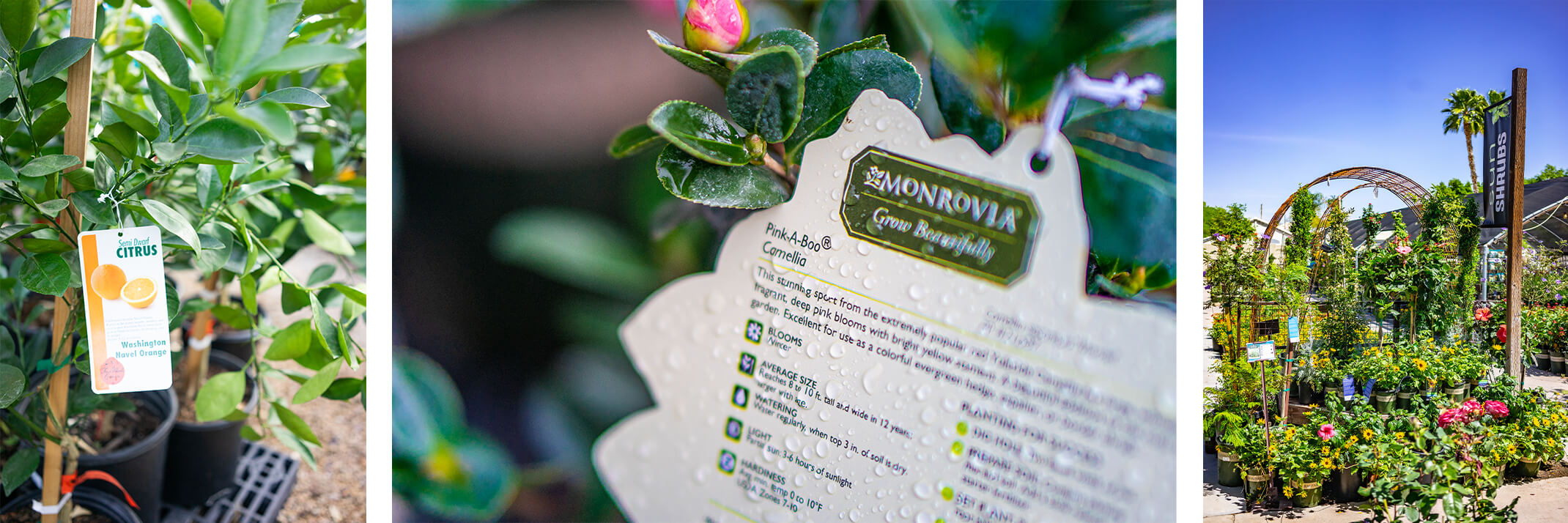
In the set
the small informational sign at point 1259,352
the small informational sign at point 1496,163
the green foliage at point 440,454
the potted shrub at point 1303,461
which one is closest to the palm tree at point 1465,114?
the small informational sign at point 1496,163

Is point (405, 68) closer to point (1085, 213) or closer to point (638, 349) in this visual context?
point (638, 349)

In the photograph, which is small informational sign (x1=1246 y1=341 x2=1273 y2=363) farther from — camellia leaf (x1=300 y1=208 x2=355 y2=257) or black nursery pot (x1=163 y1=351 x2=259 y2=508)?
black nursery pot (x1=163 y1=351 x2=259 y2=508)

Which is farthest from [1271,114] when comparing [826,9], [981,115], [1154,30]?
[826,9]

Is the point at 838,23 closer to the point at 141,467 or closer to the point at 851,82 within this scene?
the point at 851,82

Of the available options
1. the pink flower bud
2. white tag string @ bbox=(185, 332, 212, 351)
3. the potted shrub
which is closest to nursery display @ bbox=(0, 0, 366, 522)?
white tag string @ bbox=(185, 332, 212, 351)

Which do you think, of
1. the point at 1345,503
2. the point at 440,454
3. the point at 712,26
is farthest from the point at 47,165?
the point at 1345,503
